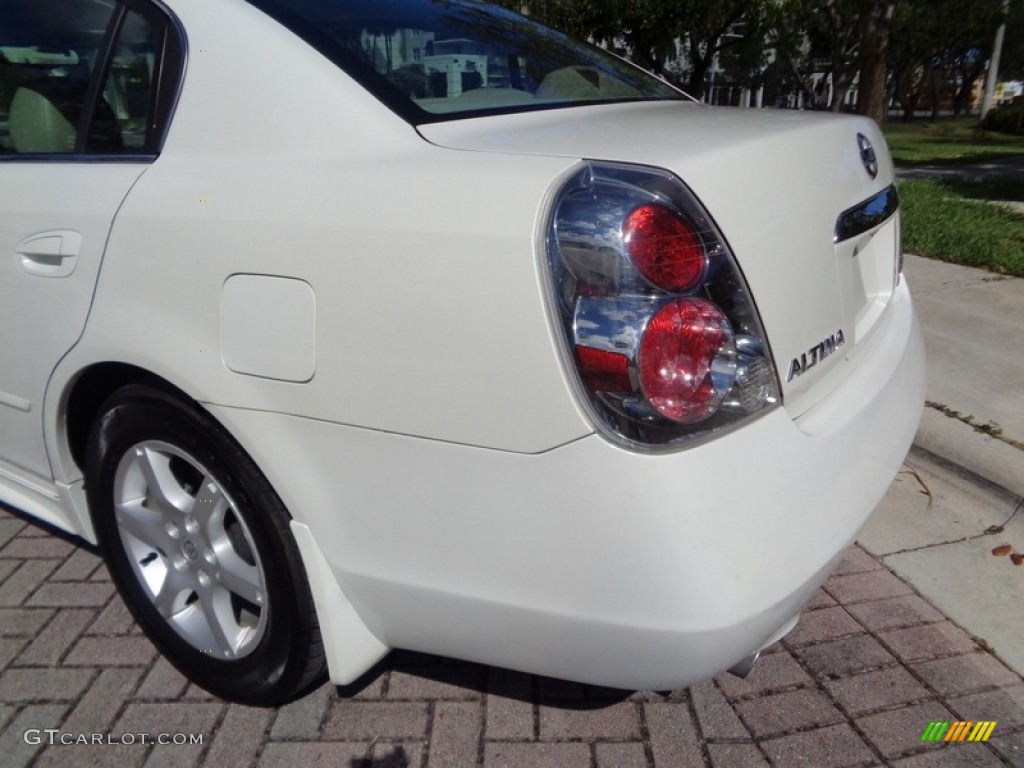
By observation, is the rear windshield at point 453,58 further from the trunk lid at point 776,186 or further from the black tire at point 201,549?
the black tire at point 201,549

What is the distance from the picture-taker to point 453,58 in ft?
7.08

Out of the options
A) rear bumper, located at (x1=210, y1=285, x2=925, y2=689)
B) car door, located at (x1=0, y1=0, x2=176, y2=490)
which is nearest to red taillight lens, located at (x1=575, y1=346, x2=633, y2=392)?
rear bumper, located at (x1=210, y1=285, x2=925, y2=689)

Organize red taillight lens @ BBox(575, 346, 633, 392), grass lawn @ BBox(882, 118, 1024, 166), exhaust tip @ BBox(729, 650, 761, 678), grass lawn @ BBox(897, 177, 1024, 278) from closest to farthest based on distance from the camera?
red taillight lens @ BBox(575, 346, 633, 392)
exhaust tip @ BBox(729, 650, 761, 678)
grass lawn @ BBox(897, 177, 1024, 278)
grass lawn @ BBox(882, 118, 1024, 166)

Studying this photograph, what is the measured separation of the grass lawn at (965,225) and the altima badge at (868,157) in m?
4.27

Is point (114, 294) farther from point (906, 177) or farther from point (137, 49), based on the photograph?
point (906, 177)

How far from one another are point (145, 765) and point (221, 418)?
89cm

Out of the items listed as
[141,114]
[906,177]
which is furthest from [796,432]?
[906,177]

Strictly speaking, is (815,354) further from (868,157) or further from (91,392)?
(91,392)

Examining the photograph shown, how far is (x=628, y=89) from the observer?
253 centimetres

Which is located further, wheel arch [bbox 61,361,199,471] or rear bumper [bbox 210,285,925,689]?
wheel arch [bbox 61,361,199,471]

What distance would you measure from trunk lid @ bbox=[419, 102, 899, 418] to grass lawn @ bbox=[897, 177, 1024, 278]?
4.51 m

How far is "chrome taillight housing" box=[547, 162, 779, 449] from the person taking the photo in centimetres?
140

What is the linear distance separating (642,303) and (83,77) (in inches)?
65.1

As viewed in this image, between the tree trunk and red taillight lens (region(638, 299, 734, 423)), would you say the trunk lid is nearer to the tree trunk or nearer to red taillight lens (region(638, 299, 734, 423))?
red taillight lens (region(638, 299, 734, 423))
